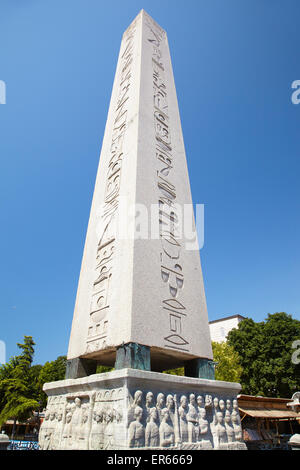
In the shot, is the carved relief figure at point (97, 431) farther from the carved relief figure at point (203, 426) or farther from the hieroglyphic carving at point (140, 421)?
the carved relief figure at point (203, 426)

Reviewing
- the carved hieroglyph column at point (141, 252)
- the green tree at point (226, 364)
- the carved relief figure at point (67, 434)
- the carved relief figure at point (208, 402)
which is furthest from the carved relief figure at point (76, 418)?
the green tree at point (226, 364)

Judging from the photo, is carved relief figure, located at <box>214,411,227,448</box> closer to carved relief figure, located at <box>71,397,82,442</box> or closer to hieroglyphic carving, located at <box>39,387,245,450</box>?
hieroglyphic carving, located at <box>39,387,245,450</box>

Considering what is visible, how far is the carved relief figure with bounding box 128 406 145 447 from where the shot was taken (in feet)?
10.7

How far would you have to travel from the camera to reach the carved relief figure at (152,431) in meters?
3.41

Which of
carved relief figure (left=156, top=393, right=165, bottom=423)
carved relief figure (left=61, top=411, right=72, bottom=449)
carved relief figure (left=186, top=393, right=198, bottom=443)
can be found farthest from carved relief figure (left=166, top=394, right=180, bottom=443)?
carved relief figure (left=61, top=411, right=72, bottom=449)

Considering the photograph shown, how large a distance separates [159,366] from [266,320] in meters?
18.6

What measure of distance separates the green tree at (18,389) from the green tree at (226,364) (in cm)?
1141

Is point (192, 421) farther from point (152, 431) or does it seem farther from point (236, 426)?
point (236, 426)

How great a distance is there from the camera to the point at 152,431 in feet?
11.5

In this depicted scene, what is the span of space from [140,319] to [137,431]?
1.40 m

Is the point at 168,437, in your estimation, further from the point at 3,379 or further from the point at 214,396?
the point at 3,379

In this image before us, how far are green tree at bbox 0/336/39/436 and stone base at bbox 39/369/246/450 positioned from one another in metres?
15.2

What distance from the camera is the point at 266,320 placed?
2159 centimetres
